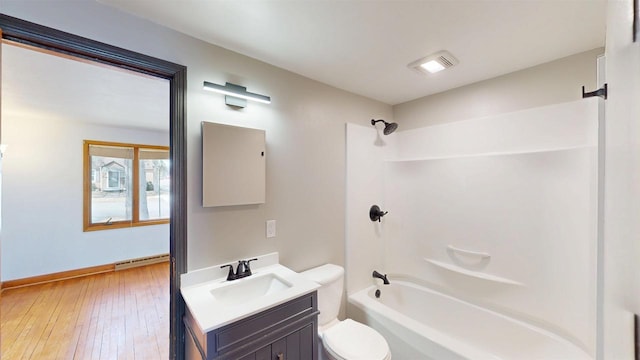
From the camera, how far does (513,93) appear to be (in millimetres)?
1981

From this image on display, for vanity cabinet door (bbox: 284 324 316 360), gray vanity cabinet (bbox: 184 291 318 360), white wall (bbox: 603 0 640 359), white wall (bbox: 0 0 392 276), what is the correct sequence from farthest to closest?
vanity cabinet door (bbox: 284 324 316 360) < white wall (bbox: 0 0 392 276) < gray vanity cabinet (bbox: 184 291 318 360) < white wall (bbox: 603 0 640 359)

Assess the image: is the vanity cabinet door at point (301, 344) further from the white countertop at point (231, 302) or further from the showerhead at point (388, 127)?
the showerhead at point (388, 127)

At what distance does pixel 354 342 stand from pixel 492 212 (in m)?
1.57

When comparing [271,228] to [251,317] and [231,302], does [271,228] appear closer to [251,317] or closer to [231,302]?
[231,302]

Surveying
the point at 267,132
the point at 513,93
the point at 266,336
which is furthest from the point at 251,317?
the point at 513,93

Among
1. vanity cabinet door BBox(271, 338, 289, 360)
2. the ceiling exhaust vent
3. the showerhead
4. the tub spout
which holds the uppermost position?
the ceiling exhaust vent

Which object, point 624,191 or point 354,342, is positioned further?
point 354,342

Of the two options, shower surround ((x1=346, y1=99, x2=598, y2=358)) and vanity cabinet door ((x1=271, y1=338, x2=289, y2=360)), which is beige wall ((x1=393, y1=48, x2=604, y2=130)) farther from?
vanity cabinet door ((x1=271, y1=338, x2=289, y2=360))

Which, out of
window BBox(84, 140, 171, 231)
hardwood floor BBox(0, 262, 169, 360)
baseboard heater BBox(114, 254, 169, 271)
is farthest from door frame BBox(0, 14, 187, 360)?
baseboard heater BBox(114, 254, 169, 271)

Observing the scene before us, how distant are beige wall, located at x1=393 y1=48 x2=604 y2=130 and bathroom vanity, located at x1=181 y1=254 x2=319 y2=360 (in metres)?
2.10

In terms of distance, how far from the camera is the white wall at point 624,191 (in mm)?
385

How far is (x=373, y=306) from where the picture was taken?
2123 millimetres

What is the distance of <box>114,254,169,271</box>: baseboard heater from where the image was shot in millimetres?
4000

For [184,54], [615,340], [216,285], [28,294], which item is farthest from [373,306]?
[28,294]
